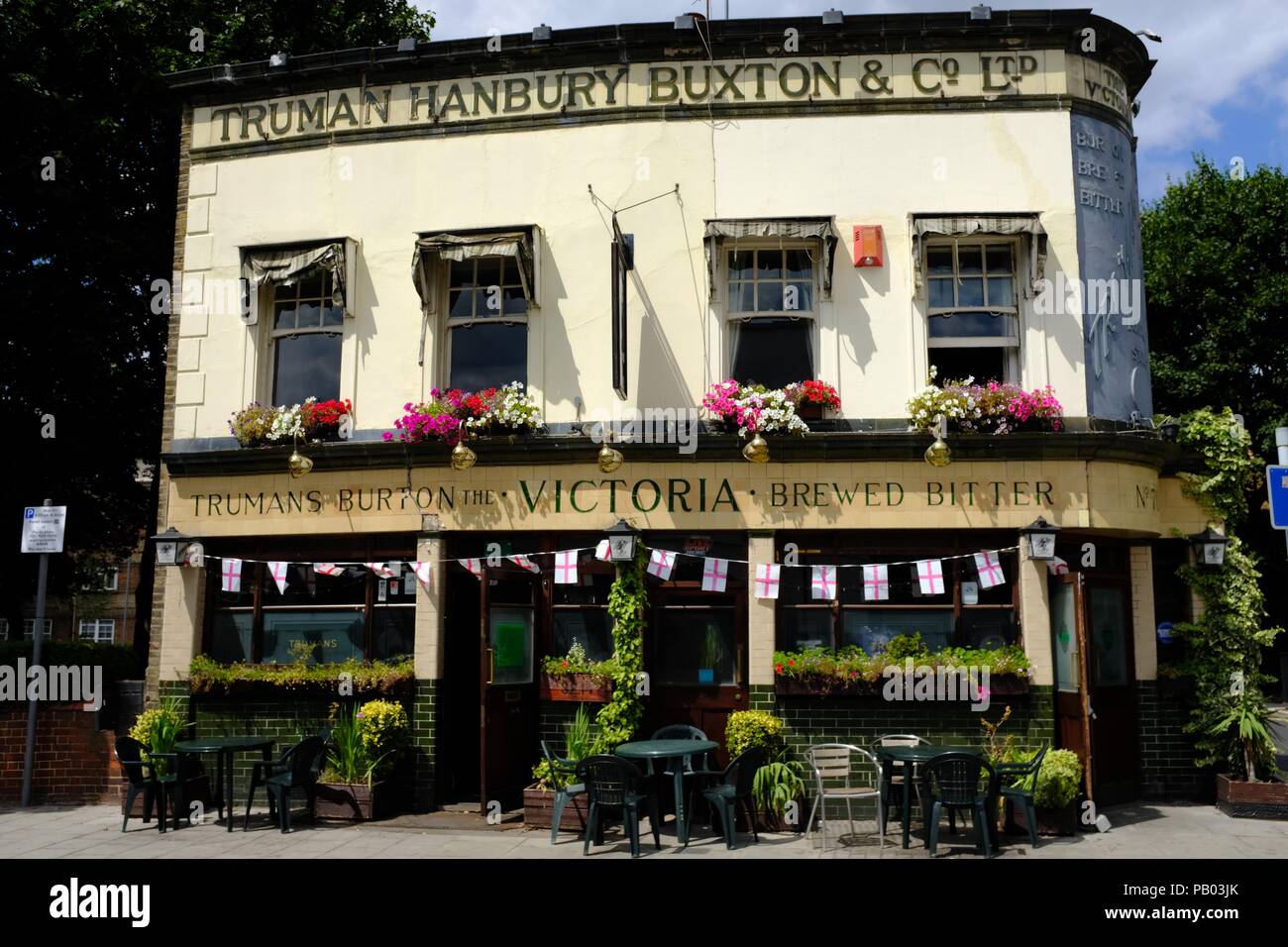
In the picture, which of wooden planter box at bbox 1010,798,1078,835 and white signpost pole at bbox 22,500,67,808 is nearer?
wooden planter box at bbox 1010,798,1078,835

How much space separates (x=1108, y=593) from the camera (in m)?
12.6

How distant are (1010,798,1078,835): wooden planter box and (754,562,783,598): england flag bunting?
10.8ft

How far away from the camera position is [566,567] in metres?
11.9

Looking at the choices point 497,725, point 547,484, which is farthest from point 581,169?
point 497,725

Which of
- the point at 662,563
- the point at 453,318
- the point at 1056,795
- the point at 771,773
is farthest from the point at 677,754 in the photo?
the point at 453,318

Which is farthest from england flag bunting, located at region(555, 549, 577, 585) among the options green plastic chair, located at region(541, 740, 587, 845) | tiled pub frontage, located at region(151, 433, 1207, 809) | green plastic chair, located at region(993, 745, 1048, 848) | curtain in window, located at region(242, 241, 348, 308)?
green plastic chair, located at region(993, 745, 1048, 848)

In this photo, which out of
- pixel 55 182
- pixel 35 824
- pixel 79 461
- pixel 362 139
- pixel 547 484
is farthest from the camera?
pixel 79 461

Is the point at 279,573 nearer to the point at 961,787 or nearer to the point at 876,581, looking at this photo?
the point at 876,581

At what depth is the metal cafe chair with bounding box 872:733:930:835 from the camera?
10.2 metres

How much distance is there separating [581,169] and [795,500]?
491 cm

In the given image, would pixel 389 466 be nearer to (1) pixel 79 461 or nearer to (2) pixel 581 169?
(2) pixel 581 169

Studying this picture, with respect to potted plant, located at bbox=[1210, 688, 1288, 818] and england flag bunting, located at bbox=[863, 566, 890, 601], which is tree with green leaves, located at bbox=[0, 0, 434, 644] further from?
potted plant, located at bbox=[1210, 688, 1288, 818]

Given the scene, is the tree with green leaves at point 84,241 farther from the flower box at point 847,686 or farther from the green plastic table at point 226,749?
the flower box at point 847,686

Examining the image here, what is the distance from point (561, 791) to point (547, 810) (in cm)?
85
